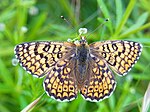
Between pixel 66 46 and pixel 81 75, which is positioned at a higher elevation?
pixel 66 46

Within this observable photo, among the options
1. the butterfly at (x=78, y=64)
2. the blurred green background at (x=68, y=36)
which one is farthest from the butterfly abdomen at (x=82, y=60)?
the blurred green background at (x=68, y=36)

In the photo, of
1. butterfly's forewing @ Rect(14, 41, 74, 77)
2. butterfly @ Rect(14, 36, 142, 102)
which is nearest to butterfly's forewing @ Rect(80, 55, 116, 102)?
butterfly @ Rect(14, 36, 142, 102)

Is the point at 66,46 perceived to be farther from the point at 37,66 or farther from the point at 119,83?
the point at 119,83

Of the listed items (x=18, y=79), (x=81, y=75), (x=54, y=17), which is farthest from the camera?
(x=54, y=17)

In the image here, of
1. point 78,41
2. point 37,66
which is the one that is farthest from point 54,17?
point 37,66

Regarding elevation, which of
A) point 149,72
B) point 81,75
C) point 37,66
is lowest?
point 149,72

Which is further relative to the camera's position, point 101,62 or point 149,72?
point 149,72

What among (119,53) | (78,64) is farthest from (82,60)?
(119,53)

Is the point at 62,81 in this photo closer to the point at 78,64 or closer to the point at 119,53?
the point at 78,64
